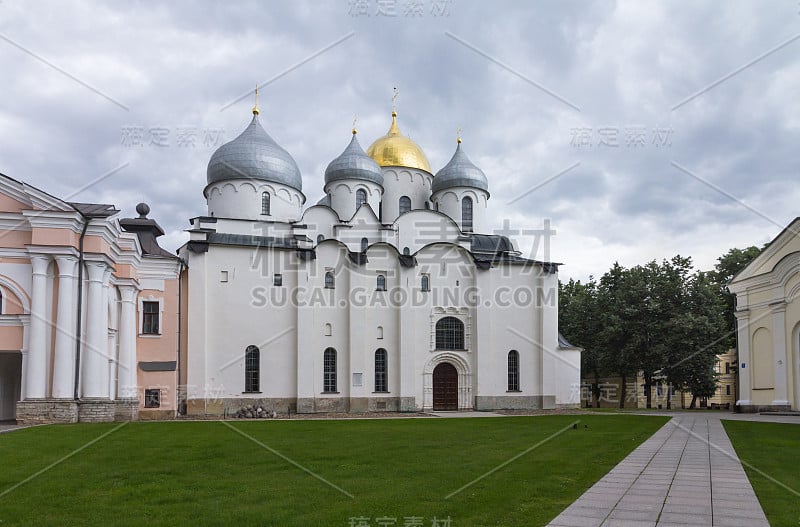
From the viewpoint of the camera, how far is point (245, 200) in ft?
127

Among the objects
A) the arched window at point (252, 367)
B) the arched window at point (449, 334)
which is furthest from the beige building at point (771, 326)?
the arched window at point (252, 367)

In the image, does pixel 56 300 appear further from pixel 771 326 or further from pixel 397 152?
pixel 771 326

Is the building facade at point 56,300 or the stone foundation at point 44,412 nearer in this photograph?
the stone foundation at point 44,412

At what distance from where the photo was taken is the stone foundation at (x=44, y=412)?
77.7 feet

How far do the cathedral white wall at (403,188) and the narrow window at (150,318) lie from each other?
51.7 ft

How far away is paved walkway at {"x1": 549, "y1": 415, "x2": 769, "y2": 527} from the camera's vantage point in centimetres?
800

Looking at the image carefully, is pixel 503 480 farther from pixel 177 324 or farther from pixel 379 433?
pixel 177 324

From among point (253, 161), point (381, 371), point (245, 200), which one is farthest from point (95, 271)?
point (381, 371)

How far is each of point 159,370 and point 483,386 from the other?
674 inches

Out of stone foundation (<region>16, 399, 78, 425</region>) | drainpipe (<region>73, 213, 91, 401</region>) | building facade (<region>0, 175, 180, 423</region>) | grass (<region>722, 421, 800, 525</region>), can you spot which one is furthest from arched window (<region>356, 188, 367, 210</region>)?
grass (<region>722, 421, 800, 525</region>)

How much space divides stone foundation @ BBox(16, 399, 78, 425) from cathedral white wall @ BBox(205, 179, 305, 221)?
16.3 meters

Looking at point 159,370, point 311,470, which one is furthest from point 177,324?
point 311,470

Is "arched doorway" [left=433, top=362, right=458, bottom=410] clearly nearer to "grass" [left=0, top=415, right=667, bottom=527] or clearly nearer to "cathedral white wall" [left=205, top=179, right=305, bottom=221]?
"cathedral white wall" [left=205, top=179, right=305, bottom=221]

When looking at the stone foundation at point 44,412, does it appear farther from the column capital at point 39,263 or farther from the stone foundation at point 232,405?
the stone foundation at point 232,405
